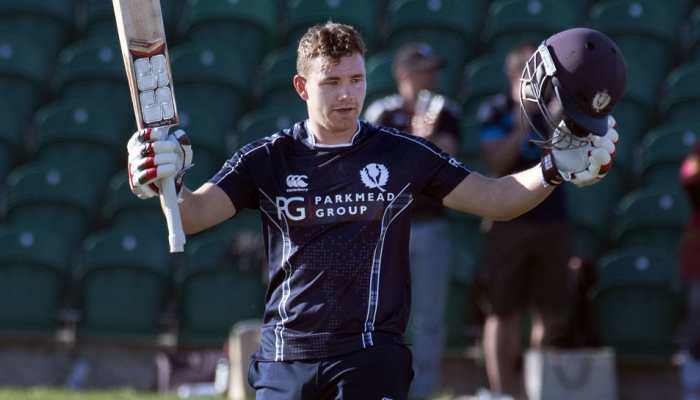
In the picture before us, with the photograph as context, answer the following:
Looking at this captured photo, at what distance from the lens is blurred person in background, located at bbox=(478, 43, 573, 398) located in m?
7.14

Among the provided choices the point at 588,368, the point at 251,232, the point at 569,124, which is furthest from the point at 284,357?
the point at 251,232

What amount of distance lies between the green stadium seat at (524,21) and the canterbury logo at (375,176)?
17.7 ft

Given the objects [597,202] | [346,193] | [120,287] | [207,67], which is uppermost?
[207,67]

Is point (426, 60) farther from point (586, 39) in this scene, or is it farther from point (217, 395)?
point (586, 39)

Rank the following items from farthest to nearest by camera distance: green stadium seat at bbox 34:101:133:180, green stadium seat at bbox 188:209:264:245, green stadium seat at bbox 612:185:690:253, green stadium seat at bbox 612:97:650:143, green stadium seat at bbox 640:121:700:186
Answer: green stadium seat at bbox 34:101:133:180
green stadium seat at bbox 612:97:650:143
green stadium seat at bbox 640:121:700:186
green stadium seat at bbox 188:209:264:245
green stadium seat at bbox 612:185:690:253

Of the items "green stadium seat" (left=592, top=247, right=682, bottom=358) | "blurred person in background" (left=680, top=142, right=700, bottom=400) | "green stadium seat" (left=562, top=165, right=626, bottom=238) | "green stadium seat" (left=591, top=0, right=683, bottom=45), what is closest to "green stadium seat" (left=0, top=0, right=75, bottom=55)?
"green stadium seat" (left=591, top=0, right=683, bottom=45)

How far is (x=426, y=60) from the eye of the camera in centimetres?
734

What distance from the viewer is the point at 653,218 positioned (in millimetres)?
8430

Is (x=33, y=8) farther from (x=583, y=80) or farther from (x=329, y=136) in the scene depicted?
(x=583, y=80)

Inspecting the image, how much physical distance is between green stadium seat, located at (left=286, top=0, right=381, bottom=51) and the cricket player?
5.53 m

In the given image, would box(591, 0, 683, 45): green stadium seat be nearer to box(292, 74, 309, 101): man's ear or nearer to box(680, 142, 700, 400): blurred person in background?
box(680, 142, 700, 400): blurred person in background

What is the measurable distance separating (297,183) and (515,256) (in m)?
3.18

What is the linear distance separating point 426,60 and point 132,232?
2509mm

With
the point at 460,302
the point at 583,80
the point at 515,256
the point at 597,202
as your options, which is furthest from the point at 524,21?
the point at 583,80
